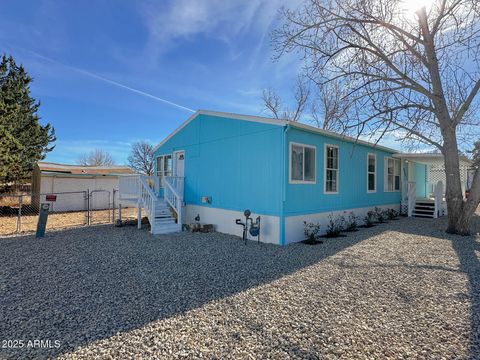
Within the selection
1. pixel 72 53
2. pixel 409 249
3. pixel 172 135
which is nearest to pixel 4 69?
pixel 72 53

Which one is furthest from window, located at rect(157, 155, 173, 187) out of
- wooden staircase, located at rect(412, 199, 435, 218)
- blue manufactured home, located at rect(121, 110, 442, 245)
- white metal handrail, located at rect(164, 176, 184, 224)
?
wooden staircase, located at rect(412, 199, 435, 218)

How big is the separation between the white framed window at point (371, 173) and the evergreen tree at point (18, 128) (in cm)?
1640

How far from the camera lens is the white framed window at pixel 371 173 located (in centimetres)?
1109

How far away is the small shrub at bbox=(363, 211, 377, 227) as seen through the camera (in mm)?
10295

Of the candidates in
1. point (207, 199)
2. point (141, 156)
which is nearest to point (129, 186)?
point (207, 199)

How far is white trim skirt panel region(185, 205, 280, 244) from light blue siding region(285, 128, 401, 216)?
0.59 meters

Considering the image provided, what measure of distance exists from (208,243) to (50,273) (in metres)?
3.55

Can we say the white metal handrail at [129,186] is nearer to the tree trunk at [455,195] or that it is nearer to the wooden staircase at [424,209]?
the tree trunk at [455,195]

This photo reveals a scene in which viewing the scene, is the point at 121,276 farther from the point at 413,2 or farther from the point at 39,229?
the point at 413,2

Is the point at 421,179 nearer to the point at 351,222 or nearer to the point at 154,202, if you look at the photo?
the point at 351,222

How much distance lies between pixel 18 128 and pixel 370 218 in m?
17.9

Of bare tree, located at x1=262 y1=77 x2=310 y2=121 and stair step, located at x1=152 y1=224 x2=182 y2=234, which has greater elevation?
bare tree, located at x1=262 y1=77 x2=310 y2=121

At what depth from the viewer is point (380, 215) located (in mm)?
11094

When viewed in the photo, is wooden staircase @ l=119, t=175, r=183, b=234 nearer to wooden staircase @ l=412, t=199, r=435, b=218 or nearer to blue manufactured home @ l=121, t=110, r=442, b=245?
blue manufactured home @ l=121, t=110, r=442, b=245
